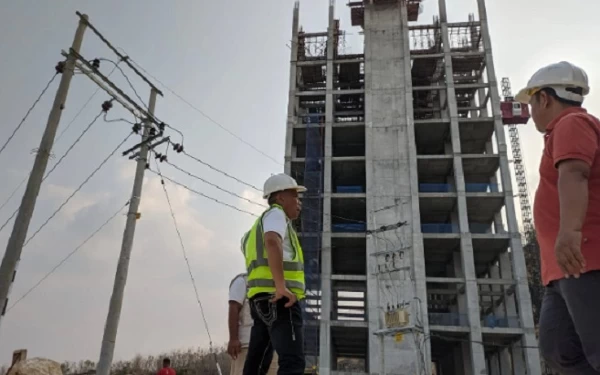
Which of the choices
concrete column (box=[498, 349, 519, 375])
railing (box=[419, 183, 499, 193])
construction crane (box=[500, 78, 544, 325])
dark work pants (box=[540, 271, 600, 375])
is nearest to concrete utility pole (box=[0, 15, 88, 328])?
dark work pants (box=[540, 271, 600, 375])

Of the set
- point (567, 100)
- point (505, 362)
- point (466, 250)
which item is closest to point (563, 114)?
point (567, 100)

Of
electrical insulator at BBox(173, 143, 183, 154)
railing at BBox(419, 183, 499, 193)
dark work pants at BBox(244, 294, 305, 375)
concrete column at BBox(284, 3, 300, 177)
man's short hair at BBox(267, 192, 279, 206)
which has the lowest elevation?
dark work pants at BBox(244, 294, 305, 375)

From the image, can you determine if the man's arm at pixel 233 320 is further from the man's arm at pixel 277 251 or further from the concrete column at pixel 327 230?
the concrete column at pixel 327 230

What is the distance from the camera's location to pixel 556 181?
243 cm

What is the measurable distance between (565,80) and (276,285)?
2.13m

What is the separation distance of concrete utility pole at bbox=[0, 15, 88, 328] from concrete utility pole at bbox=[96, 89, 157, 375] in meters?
2.56

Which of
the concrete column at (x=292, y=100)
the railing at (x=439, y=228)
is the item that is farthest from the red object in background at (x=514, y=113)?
the concrete column at (x=292, y=100)

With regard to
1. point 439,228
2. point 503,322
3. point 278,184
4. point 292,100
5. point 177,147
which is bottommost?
point 278,184

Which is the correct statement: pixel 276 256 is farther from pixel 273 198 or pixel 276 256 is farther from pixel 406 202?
pixel 406 202

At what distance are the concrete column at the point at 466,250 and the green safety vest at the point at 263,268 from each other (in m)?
29.0

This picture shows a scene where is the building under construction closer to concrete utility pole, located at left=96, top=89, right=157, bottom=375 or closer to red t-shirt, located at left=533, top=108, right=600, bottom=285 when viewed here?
concrete utility pole, located at left=96, top=89, right=157, bottom=375

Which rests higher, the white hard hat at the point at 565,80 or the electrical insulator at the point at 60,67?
the electrical insulator at the point at 60,67

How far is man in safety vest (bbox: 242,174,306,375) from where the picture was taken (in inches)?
123

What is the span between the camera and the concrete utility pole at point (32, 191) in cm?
923
